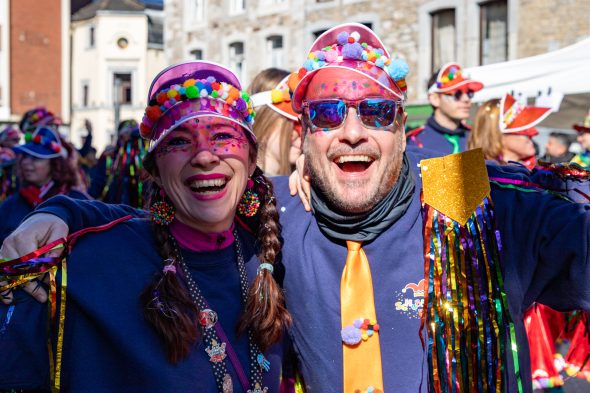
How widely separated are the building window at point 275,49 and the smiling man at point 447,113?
1446 cm

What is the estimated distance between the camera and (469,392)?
2.33m

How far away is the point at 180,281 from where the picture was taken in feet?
7.29

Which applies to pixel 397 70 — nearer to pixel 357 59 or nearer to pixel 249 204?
pixel 357 59

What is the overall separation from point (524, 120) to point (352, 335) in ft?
12.3

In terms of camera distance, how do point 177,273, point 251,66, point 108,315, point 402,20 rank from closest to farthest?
1. point 108,315
2. point 177,273
3. point 402,20
4. point 251,66

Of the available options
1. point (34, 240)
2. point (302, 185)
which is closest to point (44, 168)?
point (302, 185)

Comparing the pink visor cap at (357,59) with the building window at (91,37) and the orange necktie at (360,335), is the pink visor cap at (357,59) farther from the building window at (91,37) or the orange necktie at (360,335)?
the building window at (91,37)

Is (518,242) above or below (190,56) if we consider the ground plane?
below

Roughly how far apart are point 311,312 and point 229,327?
33cm

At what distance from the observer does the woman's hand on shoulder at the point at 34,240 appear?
2.02 metres

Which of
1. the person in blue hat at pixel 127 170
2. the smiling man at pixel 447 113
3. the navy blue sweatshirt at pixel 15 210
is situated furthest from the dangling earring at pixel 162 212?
the person in blue hat at pixel 127 170

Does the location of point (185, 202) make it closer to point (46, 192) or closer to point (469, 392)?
point (469, 392)

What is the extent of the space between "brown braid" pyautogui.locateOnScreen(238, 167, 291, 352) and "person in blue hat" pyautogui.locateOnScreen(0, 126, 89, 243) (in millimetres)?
3151

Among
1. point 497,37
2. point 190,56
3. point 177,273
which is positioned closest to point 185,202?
point 177,273
